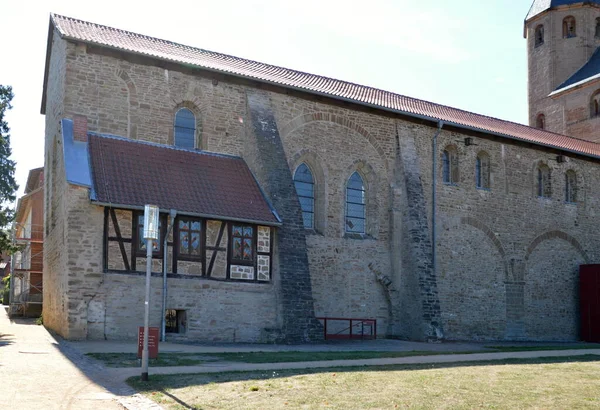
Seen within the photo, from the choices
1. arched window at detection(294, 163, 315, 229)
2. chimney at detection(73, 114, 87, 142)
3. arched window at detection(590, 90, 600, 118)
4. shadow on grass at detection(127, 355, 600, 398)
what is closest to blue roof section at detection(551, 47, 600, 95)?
arched window at detection(590, 90, 600, 118)

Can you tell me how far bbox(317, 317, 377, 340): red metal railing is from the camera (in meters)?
22.1

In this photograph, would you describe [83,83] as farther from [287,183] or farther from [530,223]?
[530,223]

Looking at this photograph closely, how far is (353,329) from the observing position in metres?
22.9

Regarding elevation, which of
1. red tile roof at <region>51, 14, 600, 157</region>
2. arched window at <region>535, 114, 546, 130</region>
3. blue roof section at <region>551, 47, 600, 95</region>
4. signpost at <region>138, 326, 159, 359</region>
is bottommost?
signpost at <region>138, 326, 159, 359</region>

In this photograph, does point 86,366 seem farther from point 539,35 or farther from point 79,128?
point 539,35

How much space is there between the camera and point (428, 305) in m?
22.5

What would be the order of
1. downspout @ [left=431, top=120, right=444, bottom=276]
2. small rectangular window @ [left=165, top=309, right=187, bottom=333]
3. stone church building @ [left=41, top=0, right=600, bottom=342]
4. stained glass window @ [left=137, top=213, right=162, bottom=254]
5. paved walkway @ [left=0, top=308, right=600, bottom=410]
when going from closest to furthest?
1. paved walkway @ [left=0, top=308, right=600, bottom=410]
2. stained glass window @ [left=137, top=213, right=162, bottom=254]
3. stone church building @ [left=41, top=0, right=600, bottom=342]
4. small rectangular window @ [left=165, top=309, right=187, bottom=333]
5. downspout @ [left=431, top=120, right=444, bottom=276]

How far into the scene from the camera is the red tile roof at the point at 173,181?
1830cm

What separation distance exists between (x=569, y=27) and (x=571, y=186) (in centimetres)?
1217

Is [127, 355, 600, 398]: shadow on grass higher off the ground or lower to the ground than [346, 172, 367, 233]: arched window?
lower

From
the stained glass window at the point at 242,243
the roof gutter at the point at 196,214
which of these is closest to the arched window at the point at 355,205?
the roof gutter at the point at 196,214

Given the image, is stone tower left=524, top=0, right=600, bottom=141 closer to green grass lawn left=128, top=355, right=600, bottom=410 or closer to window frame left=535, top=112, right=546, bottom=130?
window frame left=535, top=112, right=546, bottom=130

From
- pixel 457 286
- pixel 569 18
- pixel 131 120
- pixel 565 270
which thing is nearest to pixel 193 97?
pixel 131 120

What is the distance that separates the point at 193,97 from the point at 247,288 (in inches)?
239
